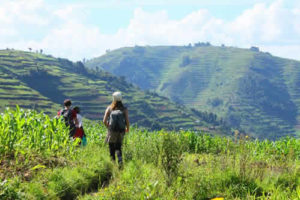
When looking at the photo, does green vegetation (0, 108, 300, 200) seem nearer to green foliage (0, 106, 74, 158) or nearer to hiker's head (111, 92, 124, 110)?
green foliage (0, 106, 74, 158)

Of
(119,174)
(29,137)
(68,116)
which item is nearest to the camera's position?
(119,174)

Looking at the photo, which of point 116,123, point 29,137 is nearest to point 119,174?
point 116,123

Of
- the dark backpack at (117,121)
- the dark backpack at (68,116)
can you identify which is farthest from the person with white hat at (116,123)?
the dark backpack at (68,116)

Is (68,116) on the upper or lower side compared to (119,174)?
upper

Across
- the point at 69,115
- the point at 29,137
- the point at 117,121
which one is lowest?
the point at 29,137

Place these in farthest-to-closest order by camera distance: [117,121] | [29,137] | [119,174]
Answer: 1. [117,121]
2. [29,137]
3. [119,174]

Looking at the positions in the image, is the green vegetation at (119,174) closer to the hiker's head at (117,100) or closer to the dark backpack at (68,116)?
the hiker's head at (117,100)

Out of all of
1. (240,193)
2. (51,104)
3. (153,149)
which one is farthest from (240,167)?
(51,104)

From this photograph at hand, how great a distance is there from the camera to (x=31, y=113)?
9.23 metres

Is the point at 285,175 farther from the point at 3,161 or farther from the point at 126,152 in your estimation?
the point at 3,161

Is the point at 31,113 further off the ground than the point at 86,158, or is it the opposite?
the point at 31,113

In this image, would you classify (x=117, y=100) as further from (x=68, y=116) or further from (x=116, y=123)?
(x=68, y=116)

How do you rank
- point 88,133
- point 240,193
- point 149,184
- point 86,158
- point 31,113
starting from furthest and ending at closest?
point 88,133 → point 31,113 → point 86,158 → point 240,193 → point 149,184

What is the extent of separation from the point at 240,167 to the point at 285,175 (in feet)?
4.26
